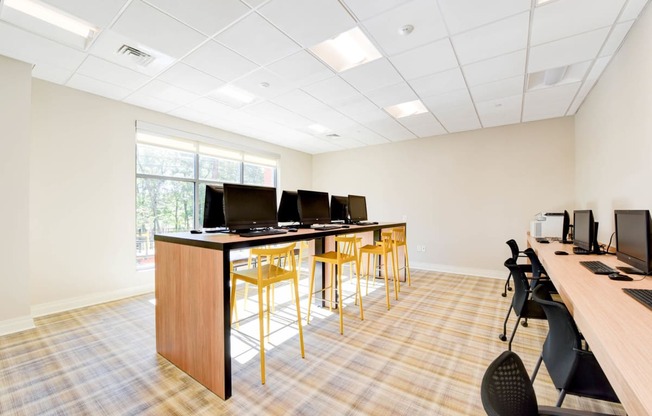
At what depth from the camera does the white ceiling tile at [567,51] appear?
249cm

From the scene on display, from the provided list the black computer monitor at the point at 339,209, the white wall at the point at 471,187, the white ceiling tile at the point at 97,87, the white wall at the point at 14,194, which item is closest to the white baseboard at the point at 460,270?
the white wall at the point at 471,187

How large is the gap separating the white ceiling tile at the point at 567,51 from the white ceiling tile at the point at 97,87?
484 cm

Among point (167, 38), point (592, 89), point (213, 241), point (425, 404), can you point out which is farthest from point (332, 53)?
point (592, 89)

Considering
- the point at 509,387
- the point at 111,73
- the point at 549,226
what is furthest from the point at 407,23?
the point at 549,226

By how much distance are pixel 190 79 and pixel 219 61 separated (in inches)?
26.0

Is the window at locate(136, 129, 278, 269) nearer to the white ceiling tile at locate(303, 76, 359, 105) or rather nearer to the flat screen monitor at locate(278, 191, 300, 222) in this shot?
the flat screen monitor at locate(278, 191, 300, 222)

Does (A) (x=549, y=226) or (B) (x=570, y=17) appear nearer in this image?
(B) (x=570, y=17)

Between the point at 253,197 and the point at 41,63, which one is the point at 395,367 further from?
the point at 41,63

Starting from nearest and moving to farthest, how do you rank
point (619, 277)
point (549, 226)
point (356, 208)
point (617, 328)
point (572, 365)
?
point (617, 328) < point (572, 365) < point (619, 277) < point (549, 226) < point (356, 208)

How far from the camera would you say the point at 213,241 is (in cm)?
186

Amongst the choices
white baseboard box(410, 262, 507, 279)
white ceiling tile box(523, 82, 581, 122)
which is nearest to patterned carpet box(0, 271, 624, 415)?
white baseboard box(410, 262, 507, 279)

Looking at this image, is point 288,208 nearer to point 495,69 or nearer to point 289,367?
point 289,367

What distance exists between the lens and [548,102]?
156 inches

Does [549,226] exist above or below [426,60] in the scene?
below
